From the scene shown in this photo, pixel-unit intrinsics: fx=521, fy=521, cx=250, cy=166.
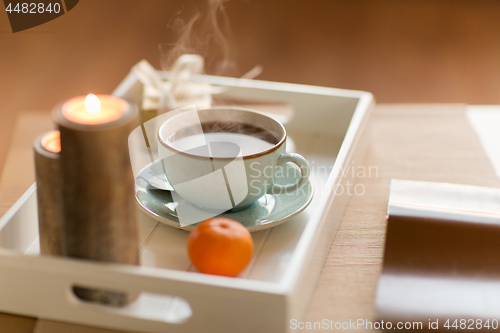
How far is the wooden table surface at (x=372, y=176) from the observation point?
22.9 inches

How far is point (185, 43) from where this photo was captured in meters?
1.04

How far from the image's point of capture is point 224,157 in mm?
646

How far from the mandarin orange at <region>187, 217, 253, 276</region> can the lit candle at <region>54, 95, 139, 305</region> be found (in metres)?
0.08

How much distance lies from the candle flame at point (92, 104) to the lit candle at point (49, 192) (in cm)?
8

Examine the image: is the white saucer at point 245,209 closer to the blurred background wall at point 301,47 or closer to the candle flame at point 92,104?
the candle flame at point 92,104

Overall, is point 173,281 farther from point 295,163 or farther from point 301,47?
point 301,47

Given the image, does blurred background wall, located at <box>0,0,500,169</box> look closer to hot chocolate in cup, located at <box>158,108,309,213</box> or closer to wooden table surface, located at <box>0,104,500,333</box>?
wooden table surface, located at <box>0,104,500,333</box>

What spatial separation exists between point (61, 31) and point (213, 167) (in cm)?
212


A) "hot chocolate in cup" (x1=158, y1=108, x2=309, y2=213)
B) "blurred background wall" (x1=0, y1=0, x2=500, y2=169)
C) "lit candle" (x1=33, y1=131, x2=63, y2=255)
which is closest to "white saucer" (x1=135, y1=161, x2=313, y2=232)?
"hot chocolate in cup" (x1=158, y1=108, x2=309, y2=213)

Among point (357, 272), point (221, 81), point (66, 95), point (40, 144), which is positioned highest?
point (40, 144)

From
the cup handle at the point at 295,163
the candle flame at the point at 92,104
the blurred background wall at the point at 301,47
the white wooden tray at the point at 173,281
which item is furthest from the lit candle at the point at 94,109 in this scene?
the blurred background wall at the point at 301,47

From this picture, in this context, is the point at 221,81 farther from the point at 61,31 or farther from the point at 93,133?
the point at 61,31

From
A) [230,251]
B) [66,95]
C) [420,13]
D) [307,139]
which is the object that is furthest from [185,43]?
[420,13]

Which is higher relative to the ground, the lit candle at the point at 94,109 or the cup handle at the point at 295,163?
the lit candle at the point at 94,109
